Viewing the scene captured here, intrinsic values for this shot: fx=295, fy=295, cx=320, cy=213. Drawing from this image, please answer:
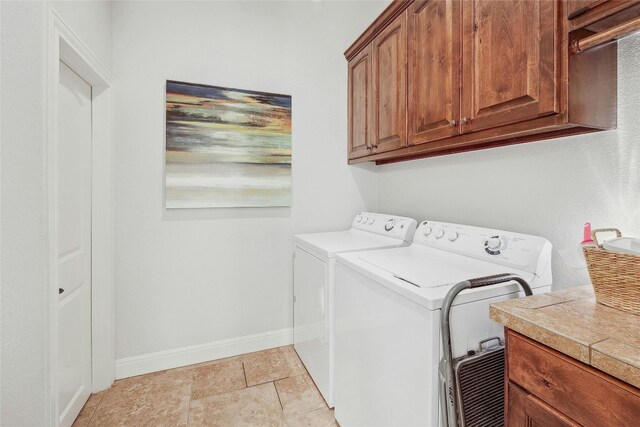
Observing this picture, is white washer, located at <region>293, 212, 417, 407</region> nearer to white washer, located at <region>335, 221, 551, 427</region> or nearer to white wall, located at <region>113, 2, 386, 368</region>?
white washer, located at <region>335, 221, 551, 427</region>

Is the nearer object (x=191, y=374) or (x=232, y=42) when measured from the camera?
(x=191, y=374)

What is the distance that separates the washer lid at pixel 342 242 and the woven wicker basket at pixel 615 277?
1082mm

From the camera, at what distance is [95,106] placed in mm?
1864

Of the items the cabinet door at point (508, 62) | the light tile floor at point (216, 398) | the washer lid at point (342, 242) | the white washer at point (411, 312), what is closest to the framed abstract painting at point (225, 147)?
the washer lid at point (342, 242)

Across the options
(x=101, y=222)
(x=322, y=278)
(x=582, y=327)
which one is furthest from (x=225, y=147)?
(x=582, y=327)

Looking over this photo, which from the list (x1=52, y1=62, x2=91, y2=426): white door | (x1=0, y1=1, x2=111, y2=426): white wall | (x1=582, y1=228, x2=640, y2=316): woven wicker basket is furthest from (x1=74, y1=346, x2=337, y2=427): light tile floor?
(x1=582, y1=228, x2=640, y2=316): woven wicker basket

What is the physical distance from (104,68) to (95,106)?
24 cm

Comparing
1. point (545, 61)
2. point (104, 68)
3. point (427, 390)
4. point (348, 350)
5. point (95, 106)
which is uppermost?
point (104, 68)

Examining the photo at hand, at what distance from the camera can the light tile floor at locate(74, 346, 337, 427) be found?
1.68 m

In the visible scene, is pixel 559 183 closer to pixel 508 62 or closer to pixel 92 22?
pixel 508 62

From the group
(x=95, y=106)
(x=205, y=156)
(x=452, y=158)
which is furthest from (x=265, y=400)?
(x=95, y=106)

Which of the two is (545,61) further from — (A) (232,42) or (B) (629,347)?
(A) (232,42)

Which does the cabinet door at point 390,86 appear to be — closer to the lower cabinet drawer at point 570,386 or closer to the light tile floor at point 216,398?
the lower cabinet drawer at point 570,386

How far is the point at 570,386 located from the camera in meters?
0.68
